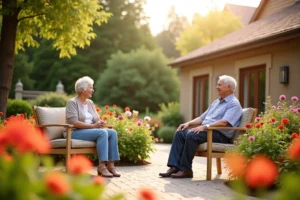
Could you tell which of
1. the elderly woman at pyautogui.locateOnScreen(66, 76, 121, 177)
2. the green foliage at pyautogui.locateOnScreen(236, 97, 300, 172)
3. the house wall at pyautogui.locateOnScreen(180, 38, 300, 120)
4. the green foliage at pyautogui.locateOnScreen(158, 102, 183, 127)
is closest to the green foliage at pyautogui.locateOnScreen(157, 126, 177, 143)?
the green foliage at pyautogui.locateOnScreen(158, 102, 183, 127)

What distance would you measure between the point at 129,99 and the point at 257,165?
23.4 meters

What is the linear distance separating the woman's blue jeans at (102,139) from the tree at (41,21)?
140 inches

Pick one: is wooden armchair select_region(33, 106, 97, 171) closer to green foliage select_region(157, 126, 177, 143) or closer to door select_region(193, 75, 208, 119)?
door select_region(193, 75, 208, 119)

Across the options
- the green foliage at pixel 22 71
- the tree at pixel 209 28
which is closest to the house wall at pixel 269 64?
the tree at pixel 209 28

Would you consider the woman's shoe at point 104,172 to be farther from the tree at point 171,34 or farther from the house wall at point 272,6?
the tree at point 171,34

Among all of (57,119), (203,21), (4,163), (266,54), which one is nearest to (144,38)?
(203,21)

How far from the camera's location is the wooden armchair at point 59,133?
573cm

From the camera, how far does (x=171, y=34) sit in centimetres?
5334

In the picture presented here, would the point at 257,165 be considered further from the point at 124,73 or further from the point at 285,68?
the point at 124,73

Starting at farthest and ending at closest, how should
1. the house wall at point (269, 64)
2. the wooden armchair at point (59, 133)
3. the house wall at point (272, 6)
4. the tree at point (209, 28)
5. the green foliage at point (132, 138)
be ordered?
the tree at point (209, 28), the house wall at point (272, 6), the house wall at point (269, 64), the green foliage at point (132, 138), the wooden armchair at point (59, 133)

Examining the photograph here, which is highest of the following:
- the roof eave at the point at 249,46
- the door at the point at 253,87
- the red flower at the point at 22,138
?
the roof eave at the point at 249,46

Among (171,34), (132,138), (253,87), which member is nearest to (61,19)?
(132,138)

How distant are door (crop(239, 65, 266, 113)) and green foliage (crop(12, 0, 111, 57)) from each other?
394 cm

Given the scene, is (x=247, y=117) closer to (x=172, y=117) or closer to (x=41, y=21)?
(x=41, y=21)
